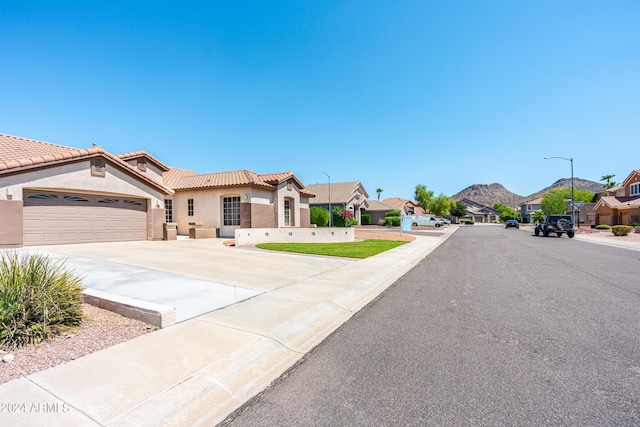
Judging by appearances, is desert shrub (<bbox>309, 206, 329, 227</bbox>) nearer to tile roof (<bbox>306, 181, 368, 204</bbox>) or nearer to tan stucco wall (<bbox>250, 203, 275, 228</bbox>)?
tan stucco wall (<bbox>250, 203, 275, 228</bbox>)

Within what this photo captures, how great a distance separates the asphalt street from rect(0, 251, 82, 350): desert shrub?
3.44 meters

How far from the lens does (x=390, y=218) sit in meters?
51.2

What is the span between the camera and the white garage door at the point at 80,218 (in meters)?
15.4

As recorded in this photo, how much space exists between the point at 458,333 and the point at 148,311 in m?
5.02

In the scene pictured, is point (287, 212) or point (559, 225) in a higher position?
point (287, 212)

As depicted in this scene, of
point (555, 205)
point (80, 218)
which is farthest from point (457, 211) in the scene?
point (80, 218)

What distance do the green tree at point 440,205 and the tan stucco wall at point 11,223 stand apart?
81620 mm

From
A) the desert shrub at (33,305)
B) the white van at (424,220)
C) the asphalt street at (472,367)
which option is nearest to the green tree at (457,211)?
the white van at (424,220)

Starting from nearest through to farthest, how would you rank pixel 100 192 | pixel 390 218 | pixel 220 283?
pixel 220 283, pixel 100 192, pixel 390 218

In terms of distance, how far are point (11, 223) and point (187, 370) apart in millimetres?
15877

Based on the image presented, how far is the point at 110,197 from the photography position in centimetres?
1845

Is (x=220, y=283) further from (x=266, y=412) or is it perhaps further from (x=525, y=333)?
(x=525, y=333)

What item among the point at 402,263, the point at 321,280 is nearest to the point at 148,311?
the point at 321,280

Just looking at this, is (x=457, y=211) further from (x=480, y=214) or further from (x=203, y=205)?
(x=203, y=205)
